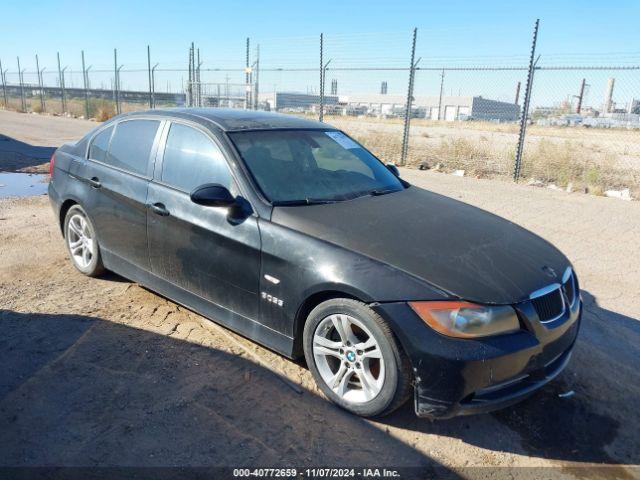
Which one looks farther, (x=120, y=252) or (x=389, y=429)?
(x=120, y=252)

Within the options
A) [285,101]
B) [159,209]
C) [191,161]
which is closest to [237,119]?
[191,161]

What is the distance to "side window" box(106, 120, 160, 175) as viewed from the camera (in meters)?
4.15

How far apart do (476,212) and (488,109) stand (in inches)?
680

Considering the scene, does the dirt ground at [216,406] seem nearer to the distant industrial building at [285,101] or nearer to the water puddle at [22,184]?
the water puddle at [22,184]

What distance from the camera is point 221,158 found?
142 inches

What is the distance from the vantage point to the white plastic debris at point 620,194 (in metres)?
10.0

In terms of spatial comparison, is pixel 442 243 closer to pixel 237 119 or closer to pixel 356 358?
pixel 356 358

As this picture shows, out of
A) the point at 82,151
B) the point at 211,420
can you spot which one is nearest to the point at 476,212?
the point at 211,420

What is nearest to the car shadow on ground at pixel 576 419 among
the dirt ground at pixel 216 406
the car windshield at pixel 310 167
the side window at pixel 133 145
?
the dirt ground at pixel 216 406

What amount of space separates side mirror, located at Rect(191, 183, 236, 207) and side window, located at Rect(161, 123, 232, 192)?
0.59 ft

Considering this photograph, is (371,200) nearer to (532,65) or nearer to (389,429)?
(389,429)

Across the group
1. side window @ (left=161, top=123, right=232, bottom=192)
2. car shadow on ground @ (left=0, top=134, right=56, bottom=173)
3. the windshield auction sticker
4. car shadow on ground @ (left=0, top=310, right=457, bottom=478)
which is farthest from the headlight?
car shadow on ground @ (left=0, top=134, right=56, bottom=173)

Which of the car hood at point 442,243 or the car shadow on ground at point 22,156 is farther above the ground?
the car hood at point 442,243

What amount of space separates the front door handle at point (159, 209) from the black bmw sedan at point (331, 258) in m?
0.02
